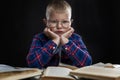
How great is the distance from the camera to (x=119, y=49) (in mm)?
2053

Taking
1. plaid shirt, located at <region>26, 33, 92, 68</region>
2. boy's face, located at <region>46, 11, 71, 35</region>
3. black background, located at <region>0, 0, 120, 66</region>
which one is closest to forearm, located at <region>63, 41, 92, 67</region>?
plaid shirt, located at <region>26, 33, 92, 68</region>

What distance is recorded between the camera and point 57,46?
1528 mm

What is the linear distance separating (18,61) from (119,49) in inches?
28.7

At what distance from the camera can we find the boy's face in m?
1.62

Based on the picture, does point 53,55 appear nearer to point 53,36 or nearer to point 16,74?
point 53,36

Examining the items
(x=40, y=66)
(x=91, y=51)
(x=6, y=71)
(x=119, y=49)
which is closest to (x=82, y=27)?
(x=91, y=51)

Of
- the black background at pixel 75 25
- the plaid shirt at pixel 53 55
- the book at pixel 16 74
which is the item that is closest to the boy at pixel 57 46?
the plaid shirt at pixel 53 55

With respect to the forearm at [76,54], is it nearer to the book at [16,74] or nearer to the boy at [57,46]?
the boy at [57,46]

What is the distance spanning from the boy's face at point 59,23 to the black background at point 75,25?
0.38 m

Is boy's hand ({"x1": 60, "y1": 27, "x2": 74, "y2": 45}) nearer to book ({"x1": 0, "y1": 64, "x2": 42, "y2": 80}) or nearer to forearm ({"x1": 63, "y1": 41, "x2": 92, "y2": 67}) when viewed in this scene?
forearm ({"x1": 63, "y1": 41, "x2": 92, "y2": 67})

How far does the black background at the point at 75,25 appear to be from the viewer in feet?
6.63

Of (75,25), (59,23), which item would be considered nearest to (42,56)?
(59,23)

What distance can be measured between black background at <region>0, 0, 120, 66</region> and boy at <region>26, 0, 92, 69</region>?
31 centimetres

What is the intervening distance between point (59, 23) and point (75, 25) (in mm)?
432
